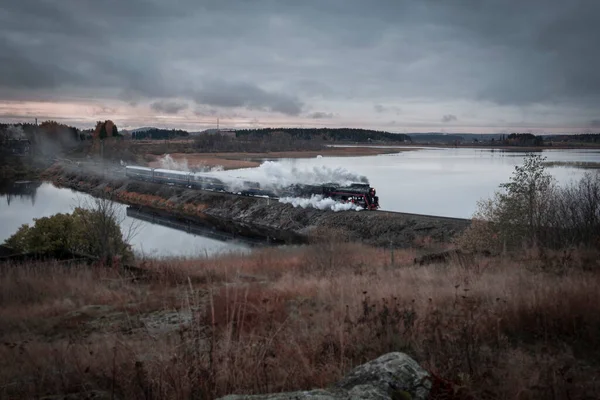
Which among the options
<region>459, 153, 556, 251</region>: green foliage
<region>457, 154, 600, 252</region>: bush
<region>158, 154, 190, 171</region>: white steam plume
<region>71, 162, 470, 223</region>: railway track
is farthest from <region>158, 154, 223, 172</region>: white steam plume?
<region>457, 154, 600, 252</region>: bush

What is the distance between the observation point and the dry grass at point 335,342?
470 centimetres

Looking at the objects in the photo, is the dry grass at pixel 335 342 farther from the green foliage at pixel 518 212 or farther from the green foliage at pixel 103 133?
the green foliage at pixel 103 133

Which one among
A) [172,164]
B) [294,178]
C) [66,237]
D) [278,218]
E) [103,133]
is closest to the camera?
[66,237]

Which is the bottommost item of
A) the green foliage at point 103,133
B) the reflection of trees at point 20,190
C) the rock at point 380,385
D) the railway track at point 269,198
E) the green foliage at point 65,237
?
the reflection of trees at point 20,190

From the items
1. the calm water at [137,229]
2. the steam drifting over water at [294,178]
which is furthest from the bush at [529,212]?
the steam drifting over water at [294,178]

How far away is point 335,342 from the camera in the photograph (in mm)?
5820

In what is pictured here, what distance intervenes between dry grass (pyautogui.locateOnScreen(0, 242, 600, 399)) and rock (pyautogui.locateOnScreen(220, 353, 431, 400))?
17.1 inches

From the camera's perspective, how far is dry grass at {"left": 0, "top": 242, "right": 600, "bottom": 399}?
15.4ft

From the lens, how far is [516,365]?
4988 mm

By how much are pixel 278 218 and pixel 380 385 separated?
48353 mm

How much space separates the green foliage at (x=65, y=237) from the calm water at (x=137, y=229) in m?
5.63

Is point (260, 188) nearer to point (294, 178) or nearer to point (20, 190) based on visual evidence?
point (294, 178)

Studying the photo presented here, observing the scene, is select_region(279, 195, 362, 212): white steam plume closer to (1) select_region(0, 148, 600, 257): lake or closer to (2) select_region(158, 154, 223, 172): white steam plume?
(1) select_region(0, 148, 600, 257): lake

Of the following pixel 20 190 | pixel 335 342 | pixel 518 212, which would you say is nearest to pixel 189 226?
pixel 518 212
